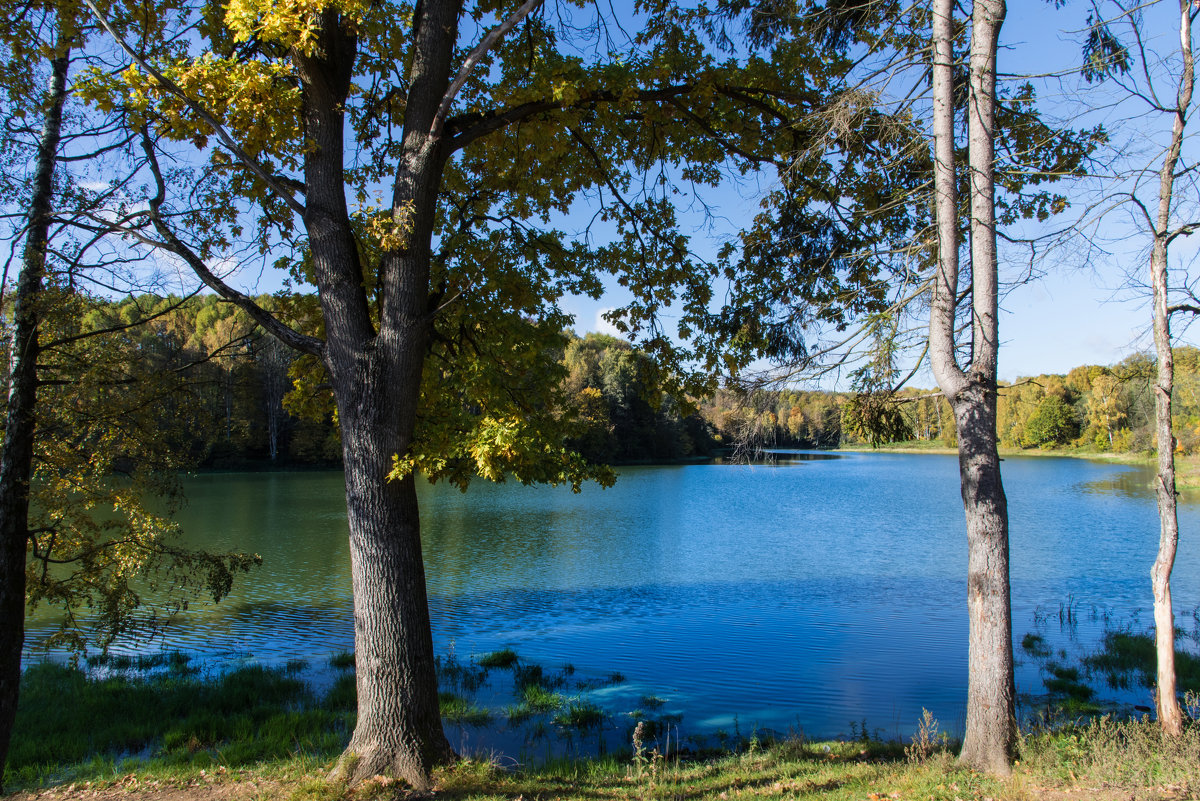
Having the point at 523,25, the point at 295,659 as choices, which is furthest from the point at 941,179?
the point at 295,659

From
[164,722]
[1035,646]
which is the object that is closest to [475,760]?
[164,722]

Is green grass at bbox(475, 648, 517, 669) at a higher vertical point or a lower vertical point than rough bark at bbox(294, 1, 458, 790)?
lower

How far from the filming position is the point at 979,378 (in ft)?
17.2

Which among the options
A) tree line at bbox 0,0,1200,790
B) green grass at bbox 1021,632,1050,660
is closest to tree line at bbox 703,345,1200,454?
tree line at bbox 0,0,1200,790

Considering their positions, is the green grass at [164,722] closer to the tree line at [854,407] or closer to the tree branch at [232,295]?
the tree branch at [232,295]

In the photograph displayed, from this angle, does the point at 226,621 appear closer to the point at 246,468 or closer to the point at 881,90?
the point at 881,90

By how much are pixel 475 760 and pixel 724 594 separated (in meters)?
9.67

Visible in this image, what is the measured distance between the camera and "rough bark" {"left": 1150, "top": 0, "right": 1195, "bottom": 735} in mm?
5727

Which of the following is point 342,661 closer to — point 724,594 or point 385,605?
point 385,605

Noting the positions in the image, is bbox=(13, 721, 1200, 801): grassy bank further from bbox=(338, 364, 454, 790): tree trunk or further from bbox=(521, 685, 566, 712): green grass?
bbox=(521, 685, 566, 712): green grass

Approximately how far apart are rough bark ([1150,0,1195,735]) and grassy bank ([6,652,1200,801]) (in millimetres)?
458

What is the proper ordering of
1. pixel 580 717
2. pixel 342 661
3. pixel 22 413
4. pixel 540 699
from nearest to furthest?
pixel 22 413
pixel 580 717
pixel 540 699
pixel 342 661

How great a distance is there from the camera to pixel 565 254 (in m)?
7.44

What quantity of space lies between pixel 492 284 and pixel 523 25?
2719 millimetres
